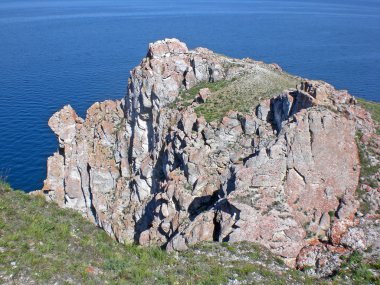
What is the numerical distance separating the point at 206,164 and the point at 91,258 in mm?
19243

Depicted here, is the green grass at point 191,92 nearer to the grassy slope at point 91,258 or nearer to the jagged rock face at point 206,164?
the jagged rock face at point 206,164

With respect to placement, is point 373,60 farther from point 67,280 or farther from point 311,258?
point 67,280

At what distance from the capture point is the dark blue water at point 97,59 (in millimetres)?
83688

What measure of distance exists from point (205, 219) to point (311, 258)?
8162mm

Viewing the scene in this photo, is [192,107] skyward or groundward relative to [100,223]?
skyward

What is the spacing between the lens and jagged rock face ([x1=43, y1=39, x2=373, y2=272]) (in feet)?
91.1

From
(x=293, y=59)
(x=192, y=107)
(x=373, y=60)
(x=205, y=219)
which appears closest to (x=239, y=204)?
(x=205, y=219)

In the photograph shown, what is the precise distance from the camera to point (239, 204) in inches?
1081

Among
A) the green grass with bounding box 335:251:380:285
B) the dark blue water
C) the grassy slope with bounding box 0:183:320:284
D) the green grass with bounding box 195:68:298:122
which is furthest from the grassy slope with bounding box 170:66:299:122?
the dark blue water

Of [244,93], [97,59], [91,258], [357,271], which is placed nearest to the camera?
[91,258]

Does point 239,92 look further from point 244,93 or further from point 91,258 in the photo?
point 91,258

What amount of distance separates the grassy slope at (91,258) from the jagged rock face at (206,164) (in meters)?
2.58

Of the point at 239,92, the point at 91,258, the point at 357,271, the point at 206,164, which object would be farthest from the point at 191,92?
the point at 357,271

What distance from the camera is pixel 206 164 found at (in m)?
39.5
